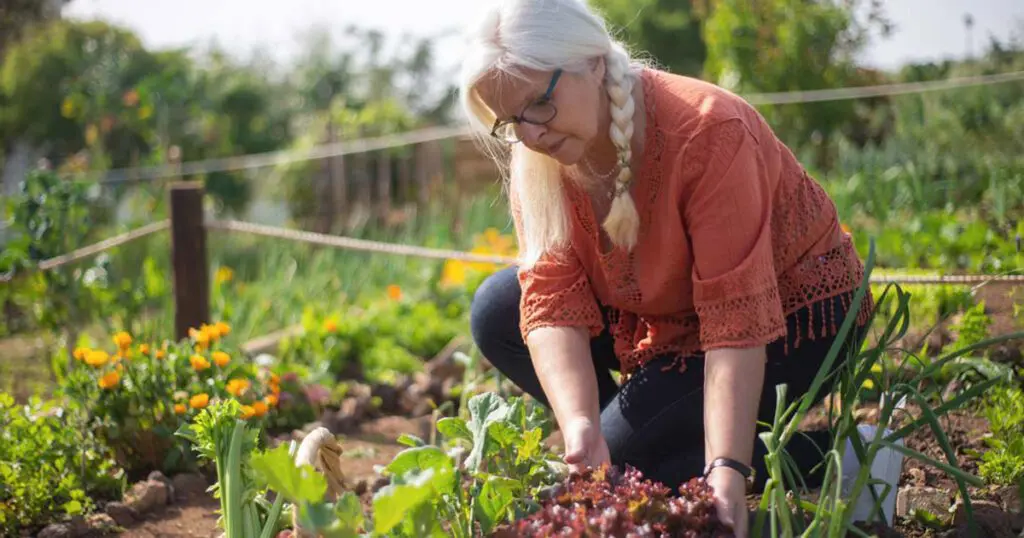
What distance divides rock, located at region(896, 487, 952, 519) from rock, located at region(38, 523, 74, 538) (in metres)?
1.81

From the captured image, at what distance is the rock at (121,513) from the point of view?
8.20ft

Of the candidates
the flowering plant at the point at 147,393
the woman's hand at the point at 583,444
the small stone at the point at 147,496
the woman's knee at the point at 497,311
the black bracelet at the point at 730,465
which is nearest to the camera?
the black bracelet at the point at 730,465

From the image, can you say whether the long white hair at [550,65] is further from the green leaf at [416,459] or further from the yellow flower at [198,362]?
the yellow flower at [198,362]

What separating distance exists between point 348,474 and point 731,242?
154 centimetres

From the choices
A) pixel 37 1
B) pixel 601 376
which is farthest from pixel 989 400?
pixel 37 1

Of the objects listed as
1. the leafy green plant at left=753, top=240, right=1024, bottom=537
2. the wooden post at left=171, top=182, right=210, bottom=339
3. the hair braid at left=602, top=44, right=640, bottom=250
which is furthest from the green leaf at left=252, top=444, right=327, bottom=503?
the wooden post at left=171, top=182, right=210, bottom=339

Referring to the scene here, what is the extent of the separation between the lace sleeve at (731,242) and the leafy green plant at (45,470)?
1550 millimetres

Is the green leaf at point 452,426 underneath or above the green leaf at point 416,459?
underneath

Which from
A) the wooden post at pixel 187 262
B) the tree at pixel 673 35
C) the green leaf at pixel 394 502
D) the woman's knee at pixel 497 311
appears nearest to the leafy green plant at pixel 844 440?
the green leaf at pixel 394 502

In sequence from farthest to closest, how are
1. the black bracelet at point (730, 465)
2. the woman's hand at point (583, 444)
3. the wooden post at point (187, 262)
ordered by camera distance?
the wooden post at point (187, 262)
the woman's hand at point (583, 444)
the black bracelet at point (730, 465)

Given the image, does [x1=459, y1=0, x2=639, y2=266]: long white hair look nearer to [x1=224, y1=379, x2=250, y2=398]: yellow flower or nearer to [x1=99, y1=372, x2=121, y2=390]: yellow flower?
[x1=224, y1=379, x2=250, y2=398]: yellow flower

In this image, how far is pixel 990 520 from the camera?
71.7 inches

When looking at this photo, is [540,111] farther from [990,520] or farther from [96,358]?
[96,358]

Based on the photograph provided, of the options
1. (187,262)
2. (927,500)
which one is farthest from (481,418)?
(187,262)
